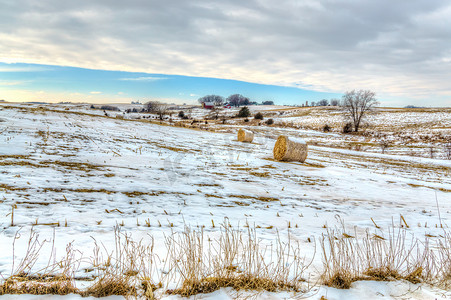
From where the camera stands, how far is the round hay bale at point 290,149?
15656 millimetres

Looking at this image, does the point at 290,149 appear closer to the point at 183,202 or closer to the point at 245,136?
the point at 183,202

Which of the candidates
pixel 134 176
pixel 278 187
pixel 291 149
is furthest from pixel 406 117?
pixel 134 176

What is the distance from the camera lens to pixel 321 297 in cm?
276

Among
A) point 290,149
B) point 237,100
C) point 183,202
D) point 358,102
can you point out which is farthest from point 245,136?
point 237,100

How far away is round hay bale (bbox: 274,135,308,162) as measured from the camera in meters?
15.7

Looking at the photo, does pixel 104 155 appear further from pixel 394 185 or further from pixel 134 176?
pixel 394 185

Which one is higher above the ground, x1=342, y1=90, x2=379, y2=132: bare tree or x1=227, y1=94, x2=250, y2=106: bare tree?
x1=227, y1=94, x2=250, y2=106: bare tree

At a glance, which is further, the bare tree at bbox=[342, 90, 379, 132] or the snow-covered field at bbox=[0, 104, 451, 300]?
the bare tree at bbox=[342, 90, 379, 132]

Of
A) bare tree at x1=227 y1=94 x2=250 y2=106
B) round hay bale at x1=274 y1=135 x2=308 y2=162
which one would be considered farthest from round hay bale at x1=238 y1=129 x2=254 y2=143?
bare tree at x1=227 y1=94 x2=250 y2=106

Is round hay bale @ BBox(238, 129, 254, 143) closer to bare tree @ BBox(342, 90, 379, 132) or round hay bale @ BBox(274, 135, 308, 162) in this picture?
round hay bale @ BBox(274, 135, 308, 162)

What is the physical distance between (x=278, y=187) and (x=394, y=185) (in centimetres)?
588

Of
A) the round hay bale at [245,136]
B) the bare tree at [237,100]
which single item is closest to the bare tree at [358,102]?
the round hay bale at [245,136]

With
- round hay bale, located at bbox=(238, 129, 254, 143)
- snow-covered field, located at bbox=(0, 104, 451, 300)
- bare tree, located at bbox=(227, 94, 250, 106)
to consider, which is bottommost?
snow-covered field, located at bbox=(0, 104, 451, 300)

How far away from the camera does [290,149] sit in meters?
15.7
